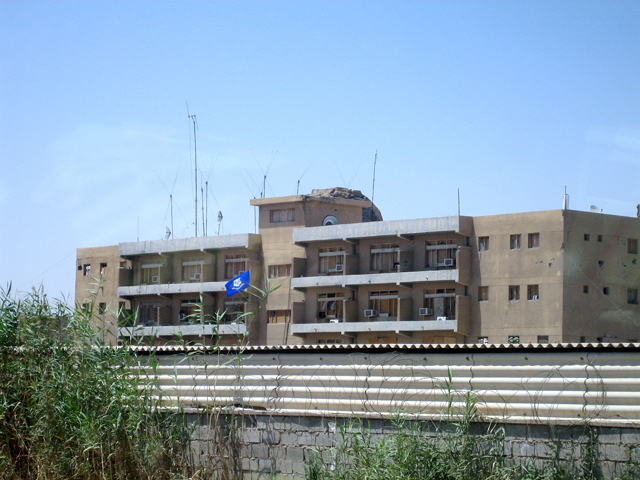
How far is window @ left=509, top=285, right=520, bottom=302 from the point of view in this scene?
36219 millimetres

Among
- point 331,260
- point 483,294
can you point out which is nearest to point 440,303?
point 483,294

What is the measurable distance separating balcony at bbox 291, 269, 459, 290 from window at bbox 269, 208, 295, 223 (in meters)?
3.80

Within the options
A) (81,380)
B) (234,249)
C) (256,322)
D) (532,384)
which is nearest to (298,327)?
(256,322)

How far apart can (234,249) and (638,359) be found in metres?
35.2

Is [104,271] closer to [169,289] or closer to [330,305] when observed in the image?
[169,289]

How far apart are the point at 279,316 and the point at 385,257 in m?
6.15

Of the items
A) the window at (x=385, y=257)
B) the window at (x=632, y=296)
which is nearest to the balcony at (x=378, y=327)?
the window at (x=385, y=257)

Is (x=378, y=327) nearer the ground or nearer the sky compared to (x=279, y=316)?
nearer the ground

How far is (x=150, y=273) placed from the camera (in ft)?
157

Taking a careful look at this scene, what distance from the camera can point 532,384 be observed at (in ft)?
36.7

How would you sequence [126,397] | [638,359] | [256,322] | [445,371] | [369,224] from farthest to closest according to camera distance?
[256,322] < [369,224] < [126,397] < [445,371] < [638,359]

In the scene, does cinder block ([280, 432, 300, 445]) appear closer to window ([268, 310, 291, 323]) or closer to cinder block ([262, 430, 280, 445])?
cinder block ([262, 430, 280, 445])

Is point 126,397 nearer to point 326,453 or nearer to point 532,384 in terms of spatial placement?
point 326,453

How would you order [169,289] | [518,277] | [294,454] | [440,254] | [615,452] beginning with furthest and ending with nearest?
[169,289], [440,254], [518,277], [294,454], [615,452]
